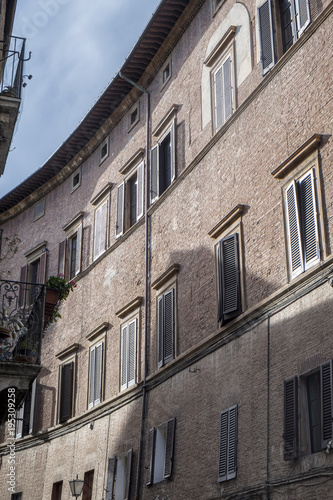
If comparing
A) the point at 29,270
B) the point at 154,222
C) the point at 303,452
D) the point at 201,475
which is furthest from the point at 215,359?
the point at 29,270

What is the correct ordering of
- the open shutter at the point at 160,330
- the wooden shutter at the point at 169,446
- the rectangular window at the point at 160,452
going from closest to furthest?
1. the wooden shutter at the point at 169,446
2. the rectangular window at the point at 160,452
3. the open shutter at the point at 160,330

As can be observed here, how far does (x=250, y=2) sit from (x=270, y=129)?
329 cm

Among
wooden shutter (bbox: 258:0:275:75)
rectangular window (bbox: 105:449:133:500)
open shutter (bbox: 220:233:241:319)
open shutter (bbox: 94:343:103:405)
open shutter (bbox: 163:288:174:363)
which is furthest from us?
open shutter (bbox: 94:343:103:405)

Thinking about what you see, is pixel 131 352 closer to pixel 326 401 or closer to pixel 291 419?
pixel 291 419

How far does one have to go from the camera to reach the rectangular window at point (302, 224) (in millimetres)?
11484

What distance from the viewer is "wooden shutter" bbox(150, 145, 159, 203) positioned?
731 inches

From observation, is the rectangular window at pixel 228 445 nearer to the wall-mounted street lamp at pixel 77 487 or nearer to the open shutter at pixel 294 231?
the open shutter at pixel 294 231

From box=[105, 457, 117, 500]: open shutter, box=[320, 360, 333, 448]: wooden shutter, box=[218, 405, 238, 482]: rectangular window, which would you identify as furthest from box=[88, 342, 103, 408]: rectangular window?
box=[320, 360, 333, 448]: wooden shutter

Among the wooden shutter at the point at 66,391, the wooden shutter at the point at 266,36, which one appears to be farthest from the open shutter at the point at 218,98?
the wooden shutter at the point at 66,391

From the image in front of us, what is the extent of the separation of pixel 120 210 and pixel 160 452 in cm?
741

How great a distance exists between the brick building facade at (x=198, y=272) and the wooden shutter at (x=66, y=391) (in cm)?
7

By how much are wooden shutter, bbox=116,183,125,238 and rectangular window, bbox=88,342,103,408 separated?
3.04 m

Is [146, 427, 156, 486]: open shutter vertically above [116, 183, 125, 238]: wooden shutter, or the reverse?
[116, 183, 125, 238]: wooden shutter

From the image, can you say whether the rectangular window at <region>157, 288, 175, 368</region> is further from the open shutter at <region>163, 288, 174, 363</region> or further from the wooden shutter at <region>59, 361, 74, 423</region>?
the wooden shutter at <region>59, 361, 74, 423</region>
